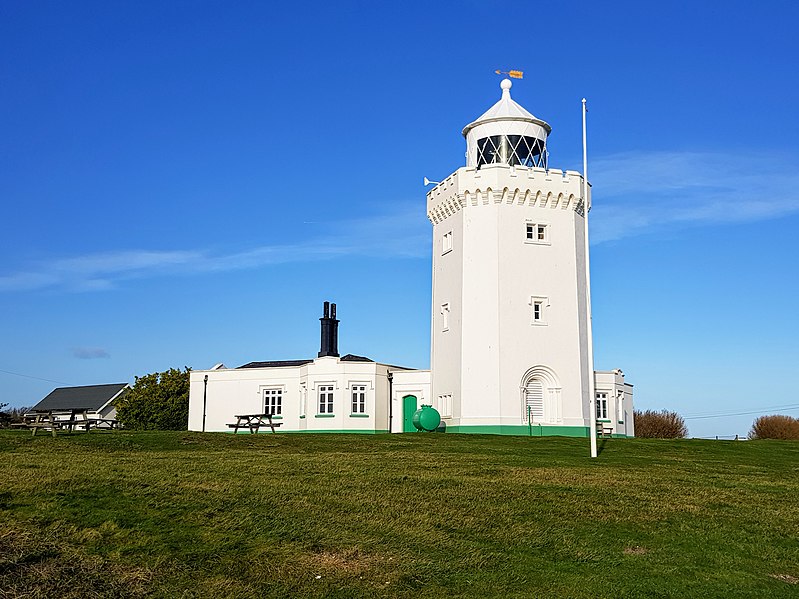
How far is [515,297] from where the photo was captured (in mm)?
40906

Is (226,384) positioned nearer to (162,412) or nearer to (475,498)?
(162,412)

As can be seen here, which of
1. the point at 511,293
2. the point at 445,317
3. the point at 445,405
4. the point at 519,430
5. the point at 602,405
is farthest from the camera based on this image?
the point at 602,405

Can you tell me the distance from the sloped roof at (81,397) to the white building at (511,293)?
47.6 metres

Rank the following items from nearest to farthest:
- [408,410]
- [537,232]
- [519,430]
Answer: [519,430]
[537,232]
[408,410]

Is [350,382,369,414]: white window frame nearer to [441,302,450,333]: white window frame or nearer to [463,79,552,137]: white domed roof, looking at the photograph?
[441,302,450,333]: white window frame

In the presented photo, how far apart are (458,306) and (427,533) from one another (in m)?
28.7

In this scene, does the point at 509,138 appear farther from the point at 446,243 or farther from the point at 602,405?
the point at 602,405

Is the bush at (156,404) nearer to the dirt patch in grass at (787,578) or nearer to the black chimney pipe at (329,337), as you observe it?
the black chimney pipe at (329,337)

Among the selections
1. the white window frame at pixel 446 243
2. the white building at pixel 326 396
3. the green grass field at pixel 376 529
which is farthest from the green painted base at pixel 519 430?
the green grass field at pixel 376 529

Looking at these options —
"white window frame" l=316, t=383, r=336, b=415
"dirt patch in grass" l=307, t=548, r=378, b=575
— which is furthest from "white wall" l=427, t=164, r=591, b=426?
"dirt patch in grass" l=307, t=548, r=378, b=575

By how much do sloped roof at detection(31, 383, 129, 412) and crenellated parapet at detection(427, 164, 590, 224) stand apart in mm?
50208

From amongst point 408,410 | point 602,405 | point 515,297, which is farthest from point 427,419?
point 602,405

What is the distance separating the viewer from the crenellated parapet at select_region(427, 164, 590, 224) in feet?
136

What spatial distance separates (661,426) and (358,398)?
3516cm
